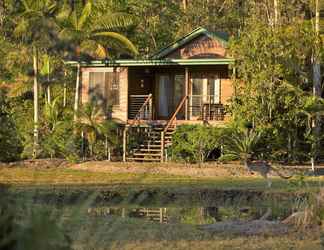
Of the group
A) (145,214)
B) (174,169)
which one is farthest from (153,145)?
(145,214)

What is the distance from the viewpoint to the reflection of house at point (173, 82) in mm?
28578

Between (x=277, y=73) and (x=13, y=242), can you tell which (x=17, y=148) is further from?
(x=13, y=242)

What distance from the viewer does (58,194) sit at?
16.3 meters

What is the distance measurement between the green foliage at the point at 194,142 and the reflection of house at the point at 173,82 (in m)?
1.89

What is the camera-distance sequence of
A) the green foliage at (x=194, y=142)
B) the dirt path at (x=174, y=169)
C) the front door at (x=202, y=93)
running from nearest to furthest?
the dirt path at (x=174, y=169)
the green foliage at (x=194, y=142)
the front door at (x=202, y=93)

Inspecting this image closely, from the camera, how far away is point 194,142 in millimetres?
24828

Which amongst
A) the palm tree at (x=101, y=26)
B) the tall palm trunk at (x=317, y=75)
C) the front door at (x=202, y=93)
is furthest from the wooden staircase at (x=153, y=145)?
the tall palm trunk at (x=317, y=75)

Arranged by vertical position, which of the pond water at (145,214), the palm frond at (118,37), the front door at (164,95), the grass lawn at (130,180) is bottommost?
the grass lawn at (130,180)

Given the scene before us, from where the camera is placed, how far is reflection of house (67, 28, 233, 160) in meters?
28.6

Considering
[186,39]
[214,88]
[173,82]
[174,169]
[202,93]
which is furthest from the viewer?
[173,82]

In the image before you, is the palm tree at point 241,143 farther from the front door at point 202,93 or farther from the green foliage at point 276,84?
the front door at point 202,93

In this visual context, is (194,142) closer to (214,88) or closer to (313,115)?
(313,115)

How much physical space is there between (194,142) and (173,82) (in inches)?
303

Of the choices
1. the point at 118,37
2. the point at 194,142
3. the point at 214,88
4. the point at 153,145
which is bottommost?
the point at 153,145
